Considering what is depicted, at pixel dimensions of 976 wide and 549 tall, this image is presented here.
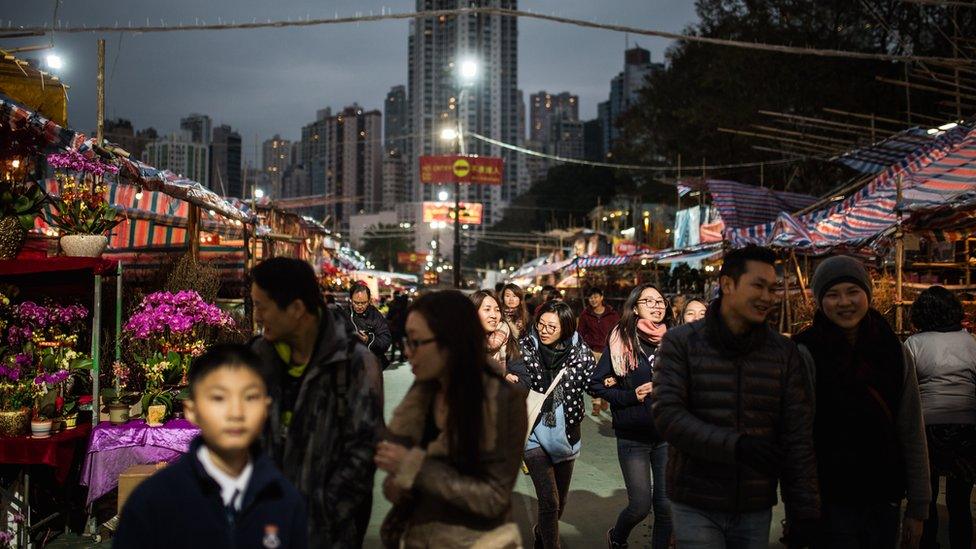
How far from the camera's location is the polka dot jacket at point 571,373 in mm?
5199

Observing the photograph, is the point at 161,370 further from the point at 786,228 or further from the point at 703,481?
the point at 786,228

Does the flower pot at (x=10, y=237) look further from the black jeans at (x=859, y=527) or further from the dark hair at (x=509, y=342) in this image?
the black jeans at (x=859, y=527)

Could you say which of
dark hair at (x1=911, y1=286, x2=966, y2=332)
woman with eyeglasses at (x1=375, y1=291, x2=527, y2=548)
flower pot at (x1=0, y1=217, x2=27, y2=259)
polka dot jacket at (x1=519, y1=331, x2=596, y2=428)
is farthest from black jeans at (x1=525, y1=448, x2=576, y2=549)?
flower pot at (x1=0, y1=217, x2=27, y2=259)

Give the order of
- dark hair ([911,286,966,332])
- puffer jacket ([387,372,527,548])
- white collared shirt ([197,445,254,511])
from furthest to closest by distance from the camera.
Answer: dark hair ([911,286,966,332]), puffer jacket ([387,372,527,548]), white collared shirt ([197,445,254,511])

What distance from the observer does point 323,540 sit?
273cm

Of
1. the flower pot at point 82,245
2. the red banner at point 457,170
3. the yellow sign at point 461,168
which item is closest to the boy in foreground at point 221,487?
the flower pot at point 82,245

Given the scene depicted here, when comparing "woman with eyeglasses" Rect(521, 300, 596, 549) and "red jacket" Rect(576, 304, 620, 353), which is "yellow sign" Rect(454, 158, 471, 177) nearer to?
"red jacket" Rect(576, 304, 620, 353)

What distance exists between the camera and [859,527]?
3283 mm

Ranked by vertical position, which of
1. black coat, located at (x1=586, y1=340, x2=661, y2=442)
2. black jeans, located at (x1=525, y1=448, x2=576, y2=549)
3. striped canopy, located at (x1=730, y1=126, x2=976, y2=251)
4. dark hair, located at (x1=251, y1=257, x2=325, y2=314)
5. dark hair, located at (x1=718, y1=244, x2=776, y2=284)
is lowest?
black jeans, located at (x1=525, y1=448, x2=576, y2=549)

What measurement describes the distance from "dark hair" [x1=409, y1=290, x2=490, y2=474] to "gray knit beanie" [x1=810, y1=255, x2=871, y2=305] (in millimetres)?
1808

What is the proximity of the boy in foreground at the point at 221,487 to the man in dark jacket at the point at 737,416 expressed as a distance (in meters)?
1.57

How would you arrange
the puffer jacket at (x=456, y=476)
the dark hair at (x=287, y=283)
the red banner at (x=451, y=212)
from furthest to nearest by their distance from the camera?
the red banner at (x=451, y=212) → the dark hair at (x=287, y=283) → the puffer jacket at (x=456, y=476)

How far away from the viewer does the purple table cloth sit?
5.62m

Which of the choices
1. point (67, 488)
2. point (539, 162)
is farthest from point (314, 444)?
point (539, 162)
